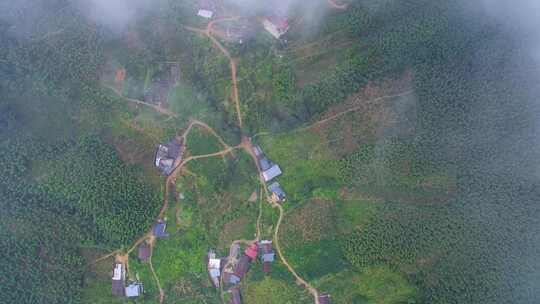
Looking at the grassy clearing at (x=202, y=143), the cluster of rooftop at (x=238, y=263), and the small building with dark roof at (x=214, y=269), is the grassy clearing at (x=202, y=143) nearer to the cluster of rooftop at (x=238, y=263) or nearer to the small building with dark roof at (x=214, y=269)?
the cluster of rooftop at (x=238, y=263)

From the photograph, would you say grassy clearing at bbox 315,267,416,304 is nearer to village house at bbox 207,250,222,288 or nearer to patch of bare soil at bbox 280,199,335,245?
patch of bare soil at bbox 280,199,335,245

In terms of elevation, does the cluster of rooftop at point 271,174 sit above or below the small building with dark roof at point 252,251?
above

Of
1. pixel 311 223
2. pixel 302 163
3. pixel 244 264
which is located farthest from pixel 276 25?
pixel 244 264

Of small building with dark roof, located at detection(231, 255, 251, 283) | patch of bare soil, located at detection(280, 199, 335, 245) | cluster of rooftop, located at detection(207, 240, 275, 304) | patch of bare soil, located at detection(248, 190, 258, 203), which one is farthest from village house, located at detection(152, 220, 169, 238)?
patch of bare soil, located at detection(280, 199, 335, 245)

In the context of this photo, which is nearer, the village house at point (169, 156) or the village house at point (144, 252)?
the village house at point (144, 252)

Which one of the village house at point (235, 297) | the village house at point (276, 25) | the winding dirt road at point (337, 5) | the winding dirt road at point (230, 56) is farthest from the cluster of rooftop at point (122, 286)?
the winding dirt road at point (337, 5)

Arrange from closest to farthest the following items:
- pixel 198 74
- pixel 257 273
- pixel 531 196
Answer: pixel 531 196 → pixel 257 273 → pixel 198 74

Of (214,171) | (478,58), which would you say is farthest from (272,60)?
(478,58)

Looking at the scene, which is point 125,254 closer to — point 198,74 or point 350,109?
point 198,74
